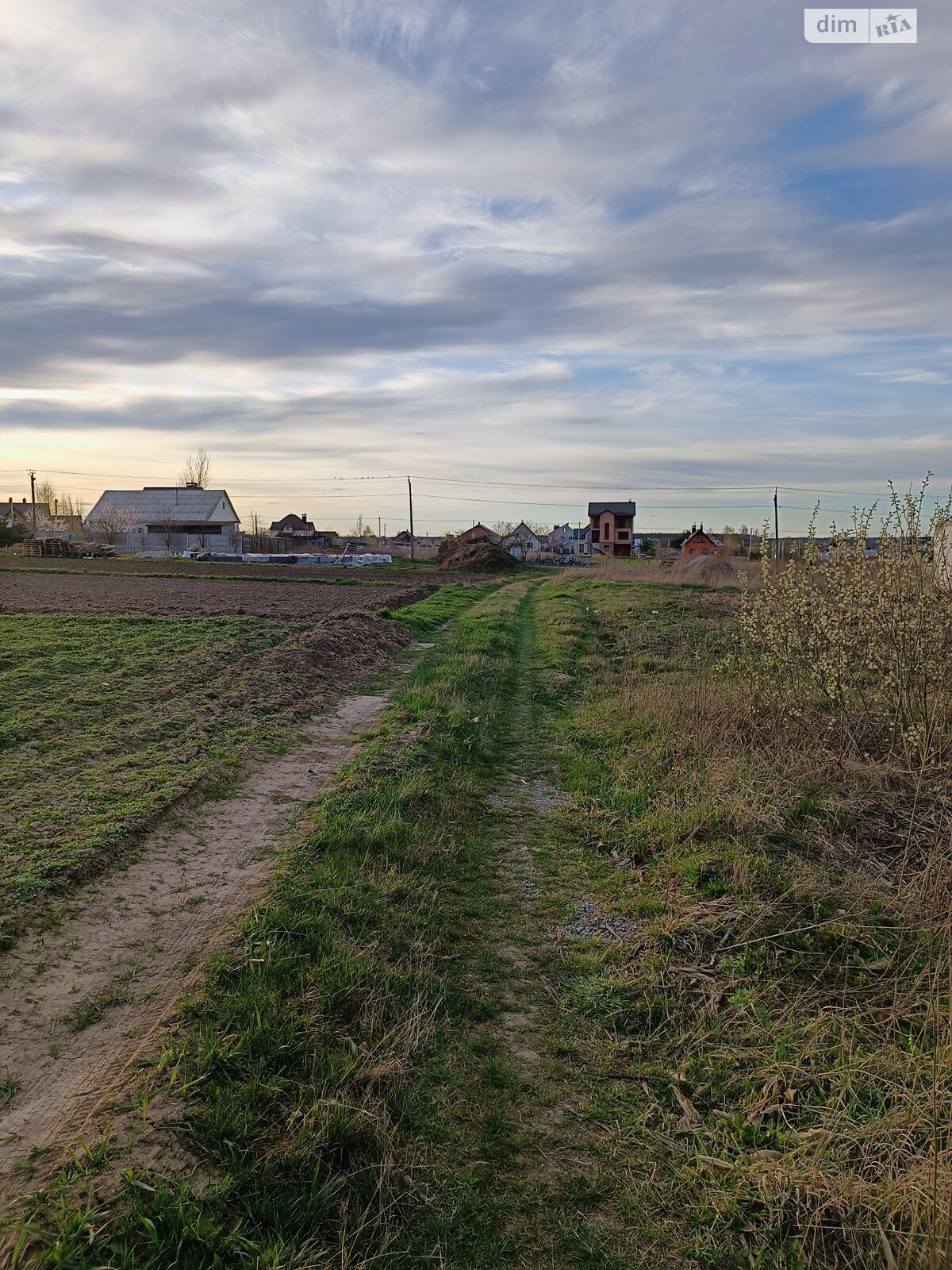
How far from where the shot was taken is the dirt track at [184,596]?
882 inches

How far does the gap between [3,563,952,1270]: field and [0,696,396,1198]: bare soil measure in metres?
0.21

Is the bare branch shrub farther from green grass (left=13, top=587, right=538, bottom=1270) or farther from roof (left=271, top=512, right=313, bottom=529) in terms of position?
roof (left=271, top=512, right=313, bottom=529)

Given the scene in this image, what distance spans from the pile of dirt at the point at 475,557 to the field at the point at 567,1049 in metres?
54.7

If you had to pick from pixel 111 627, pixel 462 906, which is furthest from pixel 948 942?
pixel 111 627

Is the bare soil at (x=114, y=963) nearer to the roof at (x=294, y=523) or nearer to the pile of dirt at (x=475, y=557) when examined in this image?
the pile of dirt at (x=475, y=557)

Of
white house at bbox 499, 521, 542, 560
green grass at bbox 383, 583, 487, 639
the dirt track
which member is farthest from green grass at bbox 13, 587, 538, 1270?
white house at bbox 499, 521, 542, 560

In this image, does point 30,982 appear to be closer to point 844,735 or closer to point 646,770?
point 646,770

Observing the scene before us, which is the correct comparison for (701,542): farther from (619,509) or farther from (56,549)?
(56,549)

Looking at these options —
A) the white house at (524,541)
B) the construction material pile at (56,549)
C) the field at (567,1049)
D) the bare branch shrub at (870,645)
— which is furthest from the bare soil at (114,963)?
the white house at (524,541)

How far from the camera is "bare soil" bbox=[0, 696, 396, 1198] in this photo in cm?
347

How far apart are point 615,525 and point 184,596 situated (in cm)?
7838

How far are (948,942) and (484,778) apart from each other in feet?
17.1

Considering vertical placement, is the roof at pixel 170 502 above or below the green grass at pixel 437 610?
above

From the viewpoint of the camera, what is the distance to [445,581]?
4550 cm
